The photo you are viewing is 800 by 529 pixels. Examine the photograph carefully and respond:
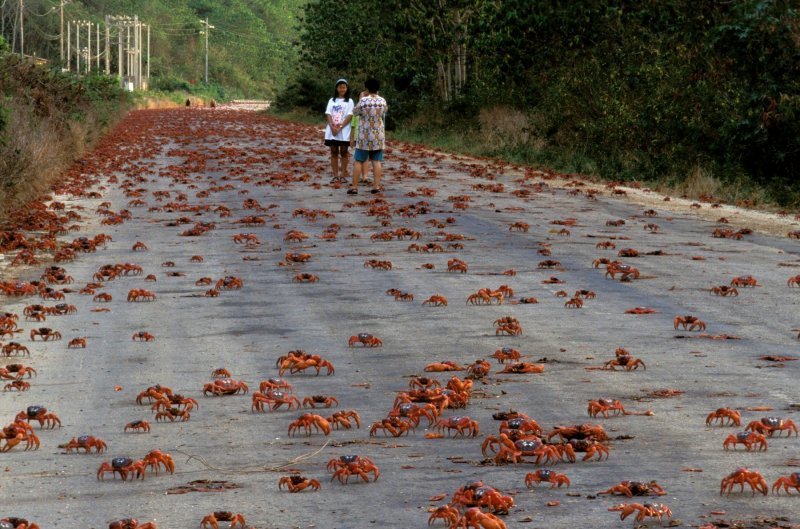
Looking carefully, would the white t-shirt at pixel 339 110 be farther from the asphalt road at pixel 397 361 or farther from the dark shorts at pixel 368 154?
the asphalt road at pixel 397 361

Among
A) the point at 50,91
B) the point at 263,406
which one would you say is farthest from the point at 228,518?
the point at 50,91

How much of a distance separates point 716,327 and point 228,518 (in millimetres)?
6207

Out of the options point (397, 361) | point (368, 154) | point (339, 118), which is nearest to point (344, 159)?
point (339, 118)

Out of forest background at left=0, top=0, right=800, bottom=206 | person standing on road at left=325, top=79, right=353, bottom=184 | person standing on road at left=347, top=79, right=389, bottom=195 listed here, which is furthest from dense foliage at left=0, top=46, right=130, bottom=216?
forest background at left=0, top=0, right=800, bottom=206

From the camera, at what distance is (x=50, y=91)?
3575 centimetres

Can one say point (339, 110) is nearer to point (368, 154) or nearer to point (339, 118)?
point (339, 118)

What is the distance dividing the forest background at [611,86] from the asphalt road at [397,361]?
5.64 meters

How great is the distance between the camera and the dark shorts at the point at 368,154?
25.0m

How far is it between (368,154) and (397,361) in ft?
52.2

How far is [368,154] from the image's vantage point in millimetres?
25562

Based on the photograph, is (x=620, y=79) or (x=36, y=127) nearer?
(x=36, y=127)

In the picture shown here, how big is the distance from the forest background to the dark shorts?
229 inches

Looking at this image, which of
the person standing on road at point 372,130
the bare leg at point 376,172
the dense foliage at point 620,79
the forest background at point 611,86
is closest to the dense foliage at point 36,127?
the person standing on road at point 372,130

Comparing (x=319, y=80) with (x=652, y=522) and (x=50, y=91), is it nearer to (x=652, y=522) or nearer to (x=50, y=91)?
(x=50, y=91)
